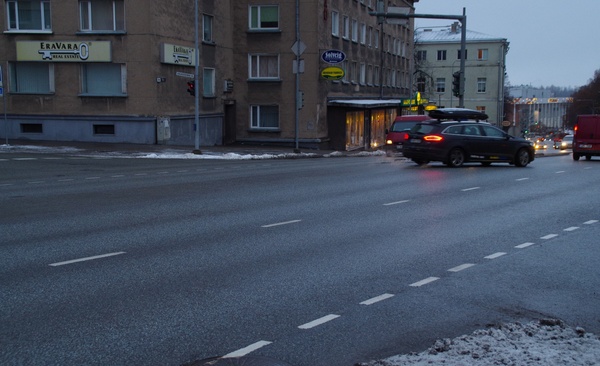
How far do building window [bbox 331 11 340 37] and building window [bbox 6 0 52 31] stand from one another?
1790 cm

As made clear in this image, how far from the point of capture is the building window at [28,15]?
32.1m

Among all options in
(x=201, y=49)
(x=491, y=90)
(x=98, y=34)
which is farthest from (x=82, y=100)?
(x=491, y=90)

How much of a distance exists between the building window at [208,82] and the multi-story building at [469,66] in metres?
51.6

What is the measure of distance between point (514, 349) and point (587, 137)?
95.0ft

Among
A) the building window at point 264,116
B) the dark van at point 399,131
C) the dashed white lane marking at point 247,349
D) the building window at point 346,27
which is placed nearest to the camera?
the dashed white lane marking at point 247,349

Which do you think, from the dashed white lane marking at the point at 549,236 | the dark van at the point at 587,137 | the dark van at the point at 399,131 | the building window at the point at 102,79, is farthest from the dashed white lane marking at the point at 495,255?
the dark van at the point at 399,131

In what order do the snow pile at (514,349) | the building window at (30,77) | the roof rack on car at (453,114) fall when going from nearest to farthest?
the snow pile at (514,349) < the roof rack on car at (453,114) < the building window at (30,77)

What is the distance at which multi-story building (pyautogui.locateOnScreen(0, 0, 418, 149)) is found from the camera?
1249 inches

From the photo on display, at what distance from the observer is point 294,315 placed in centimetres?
630

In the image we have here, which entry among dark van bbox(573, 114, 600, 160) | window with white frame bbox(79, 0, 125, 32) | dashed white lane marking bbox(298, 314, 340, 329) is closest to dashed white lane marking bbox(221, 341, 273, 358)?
dashed white lane marking bbox(298, 314, 340, 329)

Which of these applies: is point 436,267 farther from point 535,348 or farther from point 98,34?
point 98,34

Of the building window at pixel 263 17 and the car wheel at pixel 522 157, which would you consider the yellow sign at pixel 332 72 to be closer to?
the building window at pixel 263 17

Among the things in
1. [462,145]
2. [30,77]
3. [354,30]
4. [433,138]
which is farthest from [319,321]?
[354,30]

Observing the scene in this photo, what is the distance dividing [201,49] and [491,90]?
205 feet
